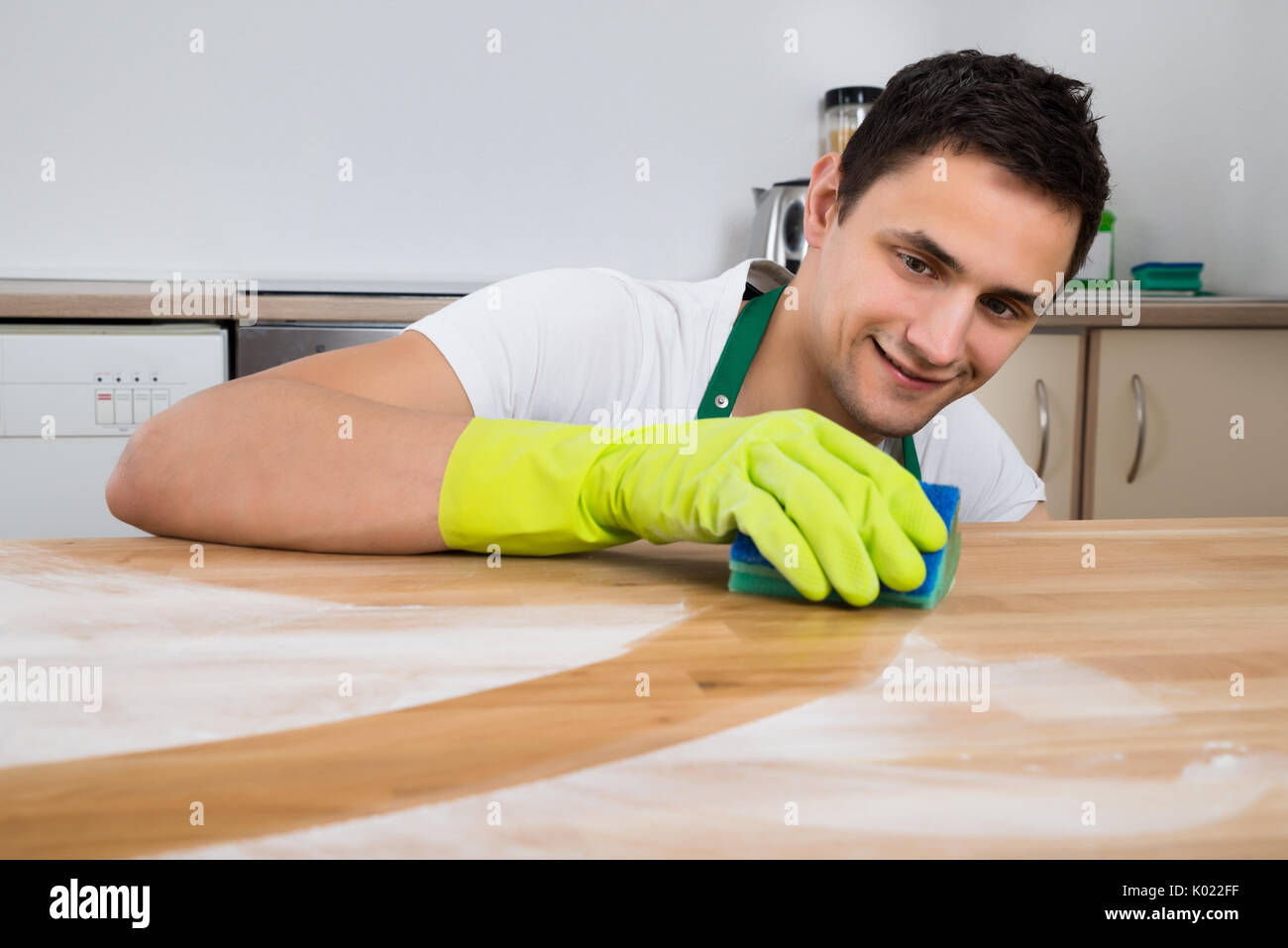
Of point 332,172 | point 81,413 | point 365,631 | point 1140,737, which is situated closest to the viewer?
point 1140,737

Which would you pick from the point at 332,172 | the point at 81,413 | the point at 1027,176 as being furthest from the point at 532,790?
the point at 332,172

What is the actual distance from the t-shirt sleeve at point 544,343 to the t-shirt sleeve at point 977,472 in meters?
0.45

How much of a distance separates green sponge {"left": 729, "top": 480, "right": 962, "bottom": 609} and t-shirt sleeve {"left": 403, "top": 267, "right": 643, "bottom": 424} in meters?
0.50

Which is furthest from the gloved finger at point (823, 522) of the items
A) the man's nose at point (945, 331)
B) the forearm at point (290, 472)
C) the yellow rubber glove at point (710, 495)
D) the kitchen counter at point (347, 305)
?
the kitchen counter at point (347, 305)

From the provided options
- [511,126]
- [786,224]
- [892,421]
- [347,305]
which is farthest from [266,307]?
[892,421]

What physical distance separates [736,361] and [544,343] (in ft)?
0.79

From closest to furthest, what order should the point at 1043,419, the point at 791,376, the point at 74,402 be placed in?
the point at 791,376 < the point at 74,402 < the point at 1043,419

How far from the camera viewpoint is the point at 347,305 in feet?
6.77

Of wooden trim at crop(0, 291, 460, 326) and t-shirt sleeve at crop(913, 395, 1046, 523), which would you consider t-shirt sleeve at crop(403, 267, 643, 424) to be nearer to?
t-shirt sleeve at crop(913, 395, 1046, 523)

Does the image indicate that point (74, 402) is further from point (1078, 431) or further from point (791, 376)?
point (1078, 431)

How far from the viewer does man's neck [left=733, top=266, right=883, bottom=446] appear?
1.27m

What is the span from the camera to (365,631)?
0.51 meters

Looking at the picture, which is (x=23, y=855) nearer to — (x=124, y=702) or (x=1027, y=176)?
(x=124, y=702)
